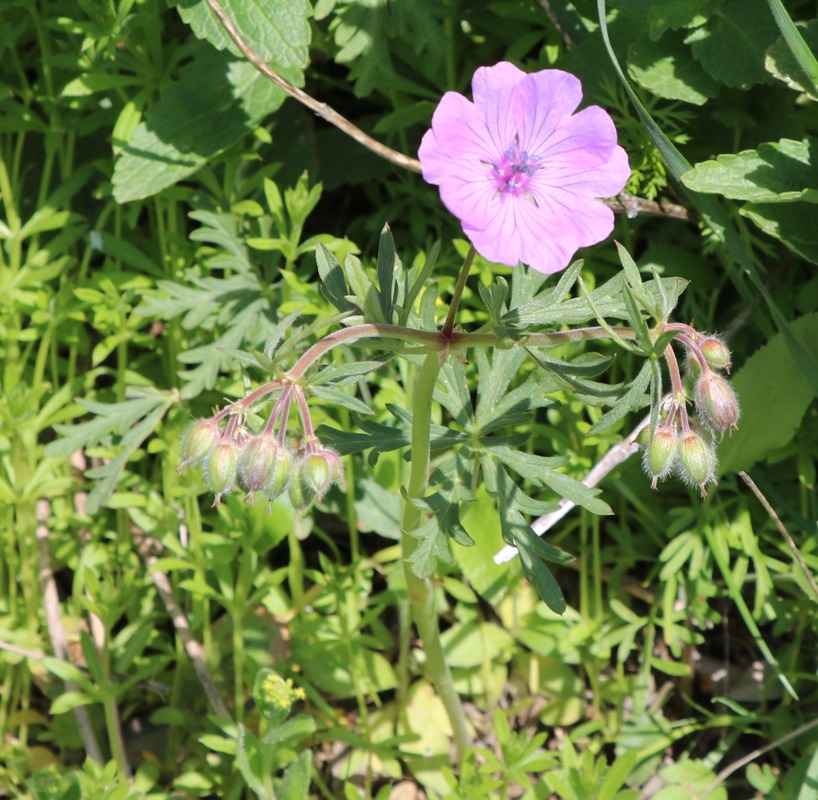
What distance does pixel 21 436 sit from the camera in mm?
2695

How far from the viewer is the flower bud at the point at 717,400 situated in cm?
175

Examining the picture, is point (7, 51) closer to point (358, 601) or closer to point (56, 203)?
point (56, 203)

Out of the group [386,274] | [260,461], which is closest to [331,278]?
[386,274]

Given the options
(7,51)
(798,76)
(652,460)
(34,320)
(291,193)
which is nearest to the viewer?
(652,460)

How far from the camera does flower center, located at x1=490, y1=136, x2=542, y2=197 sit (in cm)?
177

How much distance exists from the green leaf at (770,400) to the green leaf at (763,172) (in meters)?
0.35

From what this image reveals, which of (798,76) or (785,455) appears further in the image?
Answer: (785,455)

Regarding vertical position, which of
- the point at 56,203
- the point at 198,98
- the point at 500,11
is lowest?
the point at 56,203

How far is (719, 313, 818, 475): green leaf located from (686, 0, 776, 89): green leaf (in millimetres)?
631

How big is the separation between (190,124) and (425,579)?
1.41 meters

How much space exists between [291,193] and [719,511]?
4.55 ft

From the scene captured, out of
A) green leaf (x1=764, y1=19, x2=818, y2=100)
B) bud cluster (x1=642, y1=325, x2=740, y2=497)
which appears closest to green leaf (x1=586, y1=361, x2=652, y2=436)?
bud cluster (x1=642, y1=325, x2=740, y2=497)

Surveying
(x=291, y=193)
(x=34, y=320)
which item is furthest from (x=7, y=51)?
(x=291, y=193)

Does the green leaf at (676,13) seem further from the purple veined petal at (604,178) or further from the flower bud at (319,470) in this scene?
the flower bud at (319,470)
